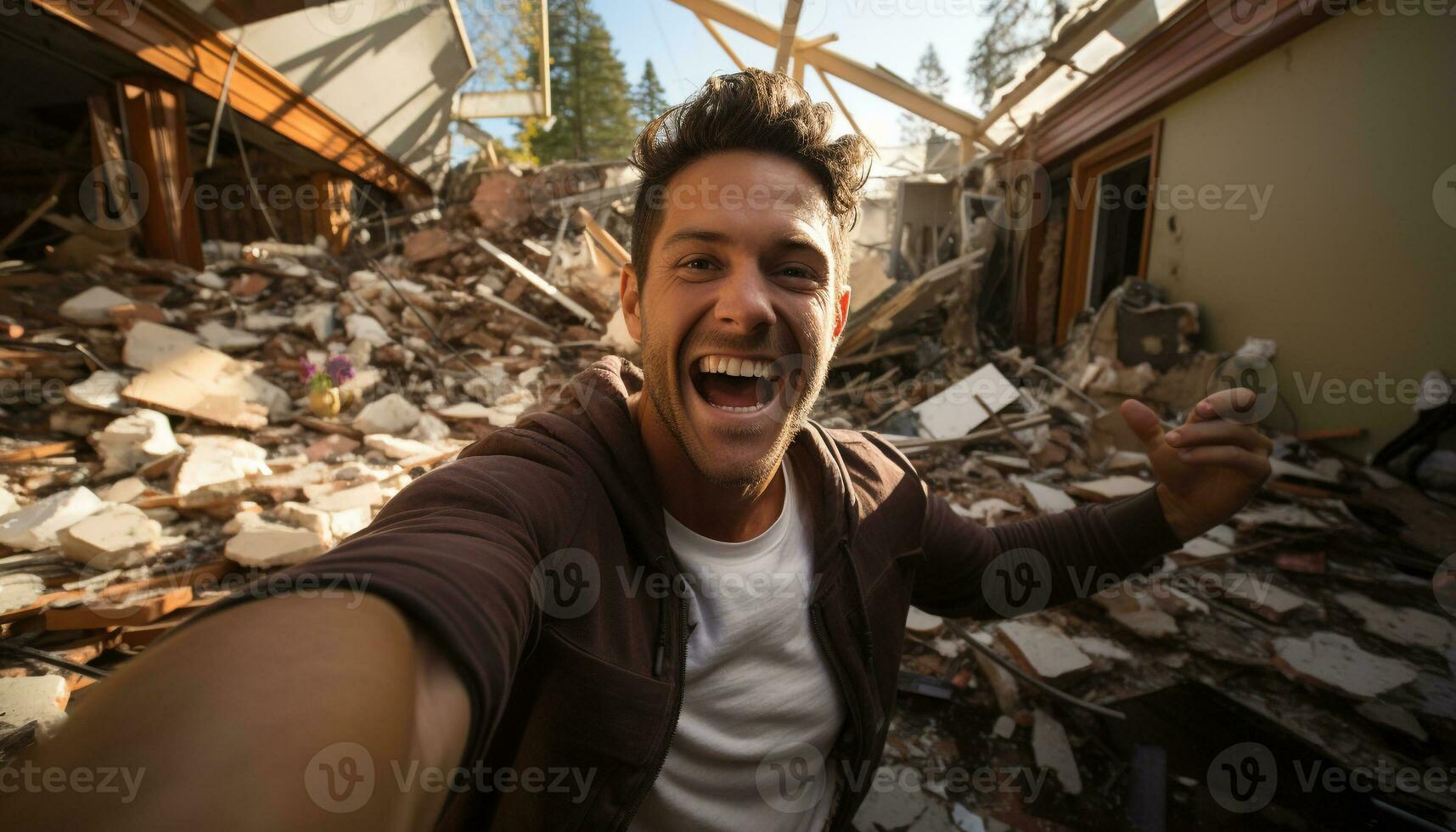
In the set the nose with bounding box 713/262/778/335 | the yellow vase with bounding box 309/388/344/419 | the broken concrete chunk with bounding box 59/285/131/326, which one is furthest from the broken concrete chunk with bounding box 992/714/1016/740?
the broken concrete chunk with bounding box 59/285/131/326

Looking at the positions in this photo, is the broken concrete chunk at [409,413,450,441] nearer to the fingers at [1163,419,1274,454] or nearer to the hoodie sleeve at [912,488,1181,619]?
the hoodie sleeve at [912,488,1181,619]

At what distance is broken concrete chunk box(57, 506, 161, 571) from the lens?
2990 mm

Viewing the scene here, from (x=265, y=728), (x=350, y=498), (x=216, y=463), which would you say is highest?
(x=265, y=728)

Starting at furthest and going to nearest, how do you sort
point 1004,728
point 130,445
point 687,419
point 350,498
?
point 130,445
point 350,498
point 1004,728
point 687,419

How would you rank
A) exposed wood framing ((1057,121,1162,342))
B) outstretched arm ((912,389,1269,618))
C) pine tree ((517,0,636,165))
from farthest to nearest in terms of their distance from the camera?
pine tree ((517,0,636,165)), exposed wood framing ((1057,121,1162,342)), outstretched arm ((912,389,1269,618))

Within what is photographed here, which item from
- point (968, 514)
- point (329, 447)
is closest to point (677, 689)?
point (968, 514)

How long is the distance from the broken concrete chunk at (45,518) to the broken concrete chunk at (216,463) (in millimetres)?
419

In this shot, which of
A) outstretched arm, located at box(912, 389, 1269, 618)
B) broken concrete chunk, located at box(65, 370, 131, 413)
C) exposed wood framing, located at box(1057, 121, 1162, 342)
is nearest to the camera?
outstretched arm, located at box(912, 389, 1269, 618)

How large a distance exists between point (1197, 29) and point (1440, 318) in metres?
3.86

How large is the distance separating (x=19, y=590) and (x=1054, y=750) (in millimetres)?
4970

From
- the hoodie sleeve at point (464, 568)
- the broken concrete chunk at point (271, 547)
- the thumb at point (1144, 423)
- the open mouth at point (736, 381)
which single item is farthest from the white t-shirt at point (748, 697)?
the broken concrete chunk at point (271, 547)

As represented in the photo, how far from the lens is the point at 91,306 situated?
17.1ft

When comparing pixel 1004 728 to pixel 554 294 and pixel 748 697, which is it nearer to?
pixel 748 697

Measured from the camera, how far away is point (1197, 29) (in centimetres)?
592
